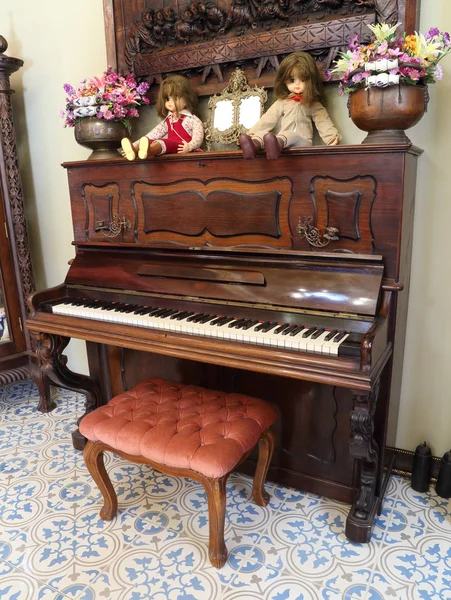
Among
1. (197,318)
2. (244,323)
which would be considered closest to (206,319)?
(197,318)

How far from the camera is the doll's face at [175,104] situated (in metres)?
2.14

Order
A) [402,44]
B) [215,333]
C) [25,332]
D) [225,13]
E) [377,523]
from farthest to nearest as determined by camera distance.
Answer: [25,332] < [225,13] < [377,523] < [215,333] < [402,44]

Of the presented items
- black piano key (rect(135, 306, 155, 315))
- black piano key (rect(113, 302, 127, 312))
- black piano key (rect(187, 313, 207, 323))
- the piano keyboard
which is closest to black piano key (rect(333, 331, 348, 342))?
the piano keyboard

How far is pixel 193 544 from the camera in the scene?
1.79 metres

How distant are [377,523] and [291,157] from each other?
1.46 meters

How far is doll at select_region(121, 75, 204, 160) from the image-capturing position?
2105mm

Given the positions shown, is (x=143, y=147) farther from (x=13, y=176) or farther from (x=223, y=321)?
(x=13, y=176)

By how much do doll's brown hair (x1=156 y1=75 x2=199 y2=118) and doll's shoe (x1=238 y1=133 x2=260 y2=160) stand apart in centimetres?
59

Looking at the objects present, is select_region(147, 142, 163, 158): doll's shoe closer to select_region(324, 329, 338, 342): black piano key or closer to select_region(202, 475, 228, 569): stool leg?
select_region(324, 329, 338, 342): black piano key

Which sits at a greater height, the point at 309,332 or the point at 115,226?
the point at 115,226

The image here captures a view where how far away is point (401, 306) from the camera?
1.90 m

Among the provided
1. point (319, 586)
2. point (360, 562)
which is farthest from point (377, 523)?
point (319, 586)

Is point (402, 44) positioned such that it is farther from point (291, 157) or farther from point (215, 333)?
point (215, 333)

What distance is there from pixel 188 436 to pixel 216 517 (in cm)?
28
